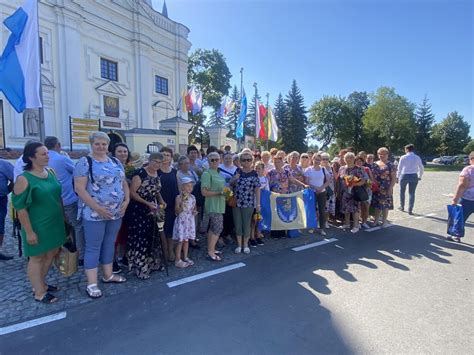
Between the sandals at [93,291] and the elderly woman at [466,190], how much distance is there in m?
6.54

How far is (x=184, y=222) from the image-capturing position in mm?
4457

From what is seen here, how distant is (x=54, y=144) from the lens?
4309 millimetres

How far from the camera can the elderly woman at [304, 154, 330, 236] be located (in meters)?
6.18

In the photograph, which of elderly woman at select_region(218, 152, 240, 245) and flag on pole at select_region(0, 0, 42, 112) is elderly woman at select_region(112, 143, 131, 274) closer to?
elderly woman at select_region(218, 152, 240, 245)

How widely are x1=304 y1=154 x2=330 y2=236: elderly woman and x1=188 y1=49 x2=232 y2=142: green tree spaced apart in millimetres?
34436

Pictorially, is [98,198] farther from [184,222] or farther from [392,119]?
[392,119]

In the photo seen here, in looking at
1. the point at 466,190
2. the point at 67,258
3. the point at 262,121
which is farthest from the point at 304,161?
the point at 262,121

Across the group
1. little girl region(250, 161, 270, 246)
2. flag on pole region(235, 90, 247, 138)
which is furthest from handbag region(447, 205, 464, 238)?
flag on pole region(235, 90, 247, 138)

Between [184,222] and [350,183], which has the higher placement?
[350,183]

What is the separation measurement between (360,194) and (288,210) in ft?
5.79

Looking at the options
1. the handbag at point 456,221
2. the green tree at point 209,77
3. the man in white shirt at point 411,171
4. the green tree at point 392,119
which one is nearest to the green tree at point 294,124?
the green tree at point 209,77

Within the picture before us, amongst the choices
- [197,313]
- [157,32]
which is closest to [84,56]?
[157,32]

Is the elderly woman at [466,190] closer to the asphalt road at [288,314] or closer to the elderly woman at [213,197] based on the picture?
the asphalt road at [288,314]

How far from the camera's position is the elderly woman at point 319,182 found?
20.3 feet
